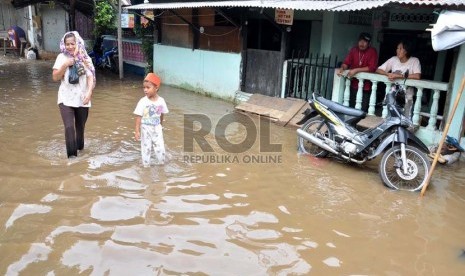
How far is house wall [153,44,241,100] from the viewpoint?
1033 centimetres

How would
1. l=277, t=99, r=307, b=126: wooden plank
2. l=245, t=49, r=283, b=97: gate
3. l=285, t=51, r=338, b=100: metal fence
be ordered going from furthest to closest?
l=245, t=49, r=283, b=97: gate
l=285, t=51, r=338, b=100: metal fence
l=277, t=99, r=307, b=126: wooden plank

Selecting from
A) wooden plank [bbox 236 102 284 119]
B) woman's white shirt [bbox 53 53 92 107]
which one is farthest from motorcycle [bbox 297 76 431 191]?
woman's white shirt [bbox 53 53 92 107]

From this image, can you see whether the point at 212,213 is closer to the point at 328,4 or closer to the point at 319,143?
the point at 319,143

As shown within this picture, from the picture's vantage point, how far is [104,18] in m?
16.9

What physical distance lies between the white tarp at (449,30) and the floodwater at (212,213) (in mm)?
1737

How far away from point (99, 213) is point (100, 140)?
108 inches

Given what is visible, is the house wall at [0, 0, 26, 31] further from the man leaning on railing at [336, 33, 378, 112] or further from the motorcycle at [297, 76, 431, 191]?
the motorcycle at [297, 76, 431, 191]

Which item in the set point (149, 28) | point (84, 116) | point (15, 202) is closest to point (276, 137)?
point (84, 116)

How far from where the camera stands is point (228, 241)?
379 centimetres

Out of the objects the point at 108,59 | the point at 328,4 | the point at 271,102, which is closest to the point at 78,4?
the point at 108,59

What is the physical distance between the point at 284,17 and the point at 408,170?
181 inches

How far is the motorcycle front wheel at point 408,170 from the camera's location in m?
5.08

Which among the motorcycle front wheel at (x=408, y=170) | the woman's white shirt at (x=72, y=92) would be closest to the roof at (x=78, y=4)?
the woman's white shirt at (x=72, y=92)

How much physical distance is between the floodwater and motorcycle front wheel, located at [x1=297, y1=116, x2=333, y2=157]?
0.61ft
